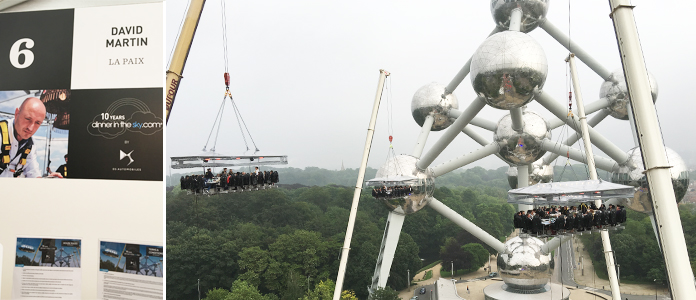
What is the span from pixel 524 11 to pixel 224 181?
1075 cm

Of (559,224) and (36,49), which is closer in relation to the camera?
(36,49)

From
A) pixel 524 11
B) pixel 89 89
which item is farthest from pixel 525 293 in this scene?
pixel 89 89

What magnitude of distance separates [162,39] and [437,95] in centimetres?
1319

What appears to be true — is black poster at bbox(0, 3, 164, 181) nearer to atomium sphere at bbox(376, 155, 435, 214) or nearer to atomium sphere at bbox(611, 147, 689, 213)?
atomium sphere at bbox(376, 155, 435, 214)

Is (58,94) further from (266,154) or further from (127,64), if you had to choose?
(266,154)

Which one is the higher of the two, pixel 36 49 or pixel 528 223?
pixel 36 49

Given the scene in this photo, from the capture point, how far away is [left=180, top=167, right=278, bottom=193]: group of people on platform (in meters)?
10.6

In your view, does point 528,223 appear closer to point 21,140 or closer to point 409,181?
point 409,181

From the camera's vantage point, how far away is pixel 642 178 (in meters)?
13.2

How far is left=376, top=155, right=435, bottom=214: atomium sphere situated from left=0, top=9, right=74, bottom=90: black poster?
10.8 meters

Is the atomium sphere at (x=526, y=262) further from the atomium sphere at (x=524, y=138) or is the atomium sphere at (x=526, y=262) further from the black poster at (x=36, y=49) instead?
the black poster at (x=36, y=49)

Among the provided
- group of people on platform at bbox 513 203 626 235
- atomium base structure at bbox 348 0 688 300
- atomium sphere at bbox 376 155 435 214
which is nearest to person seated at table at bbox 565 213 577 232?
group of people on platform at bbox 513 203 626 235

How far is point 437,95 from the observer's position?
18.1m

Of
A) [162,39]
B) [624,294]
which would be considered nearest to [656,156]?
[162,39]
